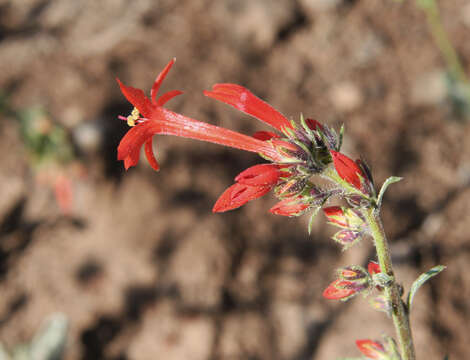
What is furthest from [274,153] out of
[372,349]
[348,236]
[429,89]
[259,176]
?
[429,89]

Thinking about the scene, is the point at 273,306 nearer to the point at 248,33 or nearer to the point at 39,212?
the point at 39,212

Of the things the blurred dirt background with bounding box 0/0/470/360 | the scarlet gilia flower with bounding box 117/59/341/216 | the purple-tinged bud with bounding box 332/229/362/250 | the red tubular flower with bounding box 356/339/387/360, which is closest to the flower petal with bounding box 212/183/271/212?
the scarlet gilia flower with bounding box 117/59/341/216

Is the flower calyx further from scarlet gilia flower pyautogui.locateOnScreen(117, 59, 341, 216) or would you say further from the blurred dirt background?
the blurred dirt background

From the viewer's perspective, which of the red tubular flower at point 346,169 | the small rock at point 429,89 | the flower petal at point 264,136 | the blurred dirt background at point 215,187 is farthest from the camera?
the small rock at point 429,89

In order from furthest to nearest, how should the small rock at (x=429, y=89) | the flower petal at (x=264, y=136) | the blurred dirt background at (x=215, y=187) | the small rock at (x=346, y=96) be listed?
the small rock at (x=346, y=96) → the small rock at (x=429, y=89) → the blurred dirt background at (x=215, y=187) → the flower petal at (x=264, y=136)

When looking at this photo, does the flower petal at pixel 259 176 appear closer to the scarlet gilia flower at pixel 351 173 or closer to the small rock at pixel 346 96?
the scarlet gilia flower at pixel 351 173

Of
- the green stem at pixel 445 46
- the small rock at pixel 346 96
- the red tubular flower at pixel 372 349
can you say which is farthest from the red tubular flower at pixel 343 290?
the small rock at pixel 346 96

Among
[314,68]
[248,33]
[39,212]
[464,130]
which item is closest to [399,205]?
[464,130]
